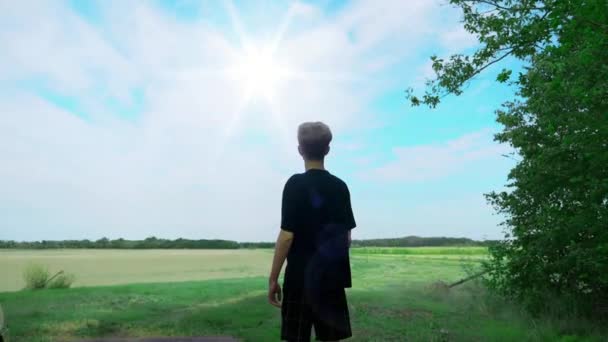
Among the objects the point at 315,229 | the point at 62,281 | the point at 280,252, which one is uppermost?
the point at 315,229

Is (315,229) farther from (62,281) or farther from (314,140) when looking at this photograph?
(62,281)

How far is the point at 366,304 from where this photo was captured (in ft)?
43.3

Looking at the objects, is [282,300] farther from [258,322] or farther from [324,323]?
[258,322]

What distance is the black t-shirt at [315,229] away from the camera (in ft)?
11.9

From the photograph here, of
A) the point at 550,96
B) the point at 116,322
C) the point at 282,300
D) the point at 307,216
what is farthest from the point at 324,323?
the point at 550,96

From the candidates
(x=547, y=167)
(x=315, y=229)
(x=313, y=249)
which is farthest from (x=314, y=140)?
(x=547, y=167)

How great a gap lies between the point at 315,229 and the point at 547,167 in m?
9.40

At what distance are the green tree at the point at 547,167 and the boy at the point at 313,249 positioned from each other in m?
5.79

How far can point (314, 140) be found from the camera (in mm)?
3777

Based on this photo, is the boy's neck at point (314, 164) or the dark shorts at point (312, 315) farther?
the boy's neck at point (314, 164)

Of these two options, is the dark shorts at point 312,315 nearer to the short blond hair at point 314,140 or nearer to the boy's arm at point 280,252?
the boy's arm at point 280,252

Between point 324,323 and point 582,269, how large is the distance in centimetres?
958

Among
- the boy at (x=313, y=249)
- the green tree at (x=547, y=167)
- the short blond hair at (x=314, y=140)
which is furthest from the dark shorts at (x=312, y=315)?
the green tree at (x=547, y=167)

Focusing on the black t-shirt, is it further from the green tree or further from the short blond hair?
the green tree
